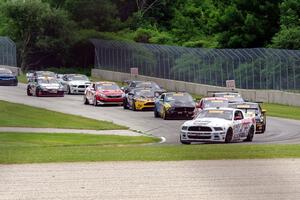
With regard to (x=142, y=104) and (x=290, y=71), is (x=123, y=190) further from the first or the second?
(x=290, y=71)

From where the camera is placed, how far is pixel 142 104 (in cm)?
4931

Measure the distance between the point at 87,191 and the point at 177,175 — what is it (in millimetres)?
2784

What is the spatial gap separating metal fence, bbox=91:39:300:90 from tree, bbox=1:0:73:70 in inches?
272

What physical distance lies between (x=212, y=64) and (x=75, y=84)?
10.5 m

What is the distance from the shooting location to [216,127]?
29891 millimetres

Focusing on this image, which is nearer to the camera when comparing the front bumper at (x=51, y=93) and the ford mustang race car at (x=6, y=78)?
the front bumper at (x=51, y=93)

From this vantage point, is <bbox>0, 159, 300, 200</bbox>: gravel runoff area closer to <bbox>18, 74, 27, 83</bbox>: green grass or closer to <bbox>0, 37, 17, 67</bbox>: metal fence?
<bbox>18, 74, 27, 83</bbox>: green grass

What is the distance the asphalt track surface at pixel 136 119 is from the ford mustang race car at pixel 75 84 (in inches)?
69.7

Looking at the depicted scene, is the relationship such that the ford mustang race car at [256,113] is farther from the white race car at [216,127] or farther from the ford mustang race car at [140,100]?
the ford mustang race car at [140,100]

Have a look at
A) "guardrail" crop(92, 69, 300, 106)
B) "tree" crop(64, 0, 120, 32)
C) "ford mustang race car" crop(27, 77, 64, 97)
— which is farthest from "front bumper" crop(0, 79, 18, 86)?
"tree" crop(64, 0, 120, 32)

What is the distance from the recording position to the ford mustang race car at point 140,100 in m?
49.2

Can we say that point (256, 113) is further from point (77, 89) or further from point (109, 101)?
point (77, 89)

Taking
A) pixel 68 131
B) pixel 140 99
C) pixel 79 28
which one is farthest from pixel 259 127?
pixel 79 28

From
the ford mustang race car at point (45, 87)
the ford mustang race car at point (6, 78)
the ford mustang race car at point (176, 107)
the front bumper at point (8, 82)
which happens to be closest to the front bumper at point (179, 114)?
the ford mustang race car at point (176, 107)
